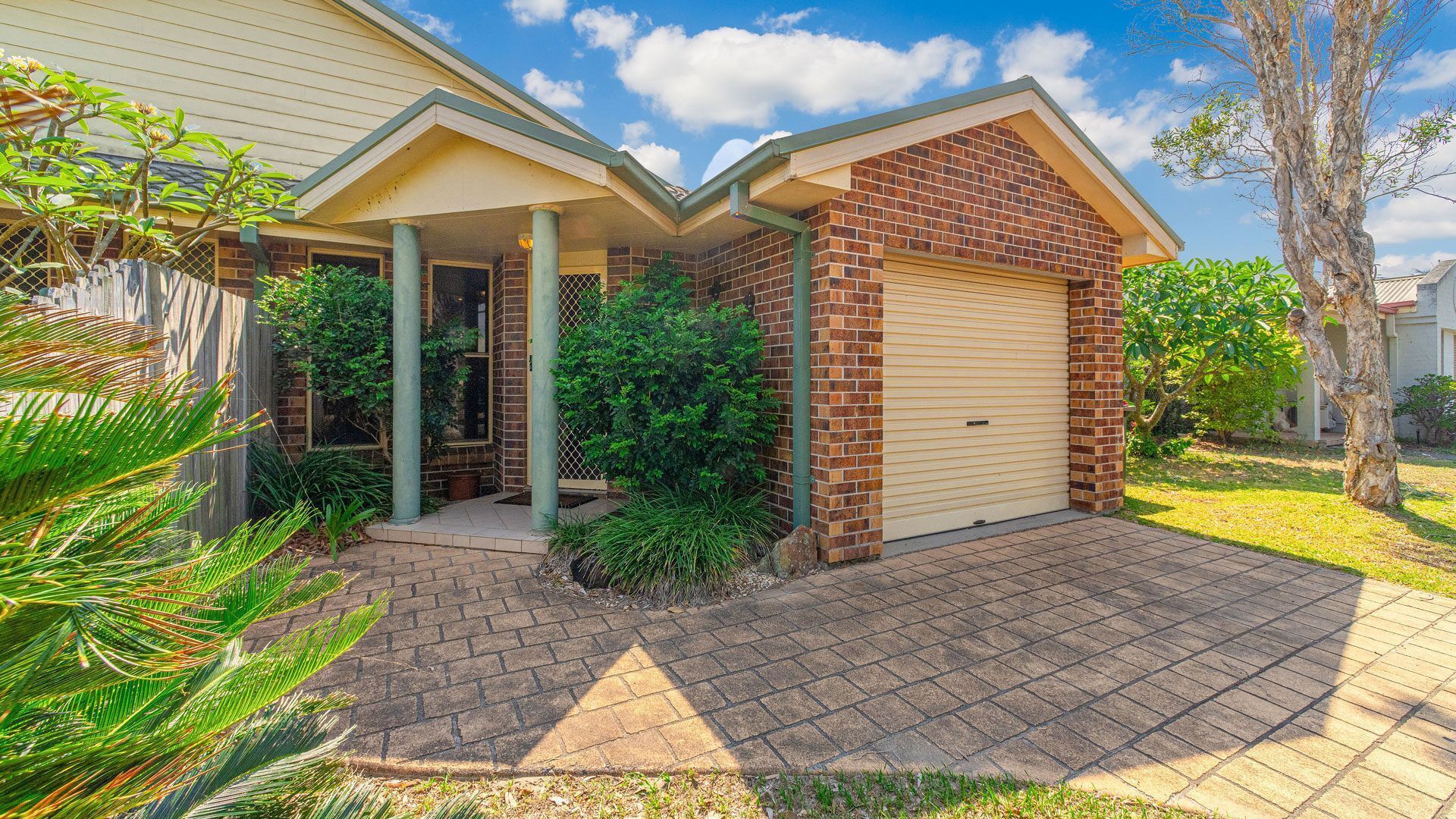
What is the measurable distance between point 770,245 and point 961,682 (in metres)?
3.58

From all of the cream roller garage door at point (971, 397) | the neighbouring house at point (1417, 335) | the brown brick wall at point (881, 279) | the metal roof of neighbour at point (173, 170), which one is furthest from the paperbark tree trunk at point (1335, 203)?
the metal roof of neighbour at point (173, 170)

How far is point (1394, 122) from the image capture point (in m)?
7.21

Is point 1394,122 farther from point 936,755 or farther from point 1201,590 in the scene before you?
point 936,755

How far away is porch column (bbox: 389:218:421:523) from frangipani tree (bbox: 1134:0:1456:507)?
848 centimetres

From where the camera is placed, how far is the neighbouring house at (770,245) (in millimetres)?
4582

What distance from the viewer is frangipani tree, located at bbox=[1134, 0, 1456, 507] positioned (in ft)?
19.9

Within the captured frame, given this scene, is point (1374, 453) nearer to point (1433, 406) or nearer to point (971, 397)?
point (971, 397)

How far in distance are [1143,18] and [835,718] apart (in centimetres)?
866

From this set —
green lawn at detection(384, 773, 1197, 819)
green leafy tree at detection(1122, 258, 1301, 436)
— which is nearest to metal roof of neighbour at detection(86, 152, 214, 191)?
green lawn at detection(384, 773, 1197, 819)

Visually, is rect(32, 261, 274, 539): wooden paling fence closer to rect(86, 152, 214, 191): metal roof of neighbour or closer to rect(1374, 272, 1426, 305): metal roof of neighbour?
rect(86, 152, 214, 191): metal roof of neighbour

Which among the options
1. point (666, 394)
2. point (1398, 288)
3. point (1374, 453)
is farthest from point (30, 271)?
point (1398, 288)

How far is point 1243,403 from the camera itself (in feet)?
33.9

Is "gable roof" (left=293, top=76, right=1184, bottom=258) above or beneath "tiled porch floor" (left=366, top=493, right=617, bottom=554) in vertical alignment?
above

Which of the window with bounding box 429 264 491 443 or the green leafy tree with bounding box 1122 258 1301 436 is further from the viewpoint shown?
the green leafy tree with bounding box 1122 258 1301 436
